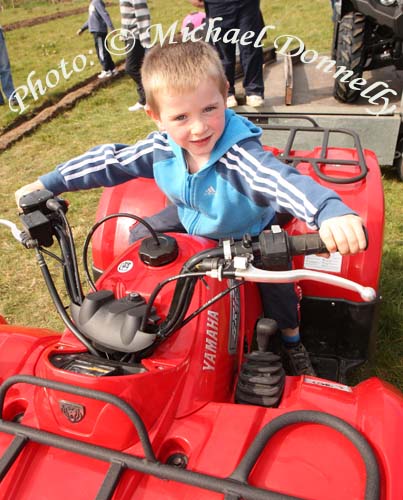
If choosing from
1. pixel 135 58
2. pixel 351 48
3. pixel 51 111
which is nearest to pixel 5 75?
pixel 51 111

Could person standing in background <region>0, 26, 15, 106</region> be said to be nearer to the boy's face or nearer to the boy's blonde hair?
the boy's blonde hair

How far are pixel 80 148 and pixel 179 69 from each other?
4422 mm

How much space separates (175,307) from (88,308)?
0.27 m

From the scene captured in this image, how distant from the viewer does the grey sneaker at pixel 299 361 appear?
7.93 feet

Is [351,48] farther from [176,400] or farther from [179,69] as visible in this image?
[176,400]

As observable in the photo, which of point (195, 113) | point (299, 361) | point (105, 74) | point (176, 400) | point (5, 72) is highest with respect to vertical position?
point (195, 113)

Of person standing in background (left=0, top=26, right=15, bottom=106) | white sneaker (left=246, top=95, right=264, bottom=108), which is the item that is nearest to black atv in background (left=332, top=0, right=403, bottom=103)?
white sneaker (left=246, top=95, right=264, bottom=108)

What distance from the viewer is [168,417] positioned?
4.90 feet

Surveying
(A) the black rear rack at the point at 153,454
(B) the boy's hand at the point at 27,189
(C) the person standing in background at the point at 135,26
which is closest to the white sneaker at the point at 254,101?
(C) the person standing in background at the point at 135,26

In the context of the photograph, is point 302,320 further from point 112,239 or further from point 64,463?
point 64,463

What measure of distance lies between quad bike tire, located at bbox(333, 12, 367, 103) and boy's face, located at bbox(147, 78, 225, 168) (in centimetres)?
335

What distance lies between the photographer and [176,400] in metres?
1.52

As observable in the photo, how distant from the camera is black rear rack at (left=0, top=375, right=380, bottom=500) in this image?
1.24 meters

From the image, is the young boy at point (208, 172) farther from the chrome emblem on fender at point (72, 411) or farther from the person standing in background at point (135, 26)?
the person standing in background at point (135, 26)
